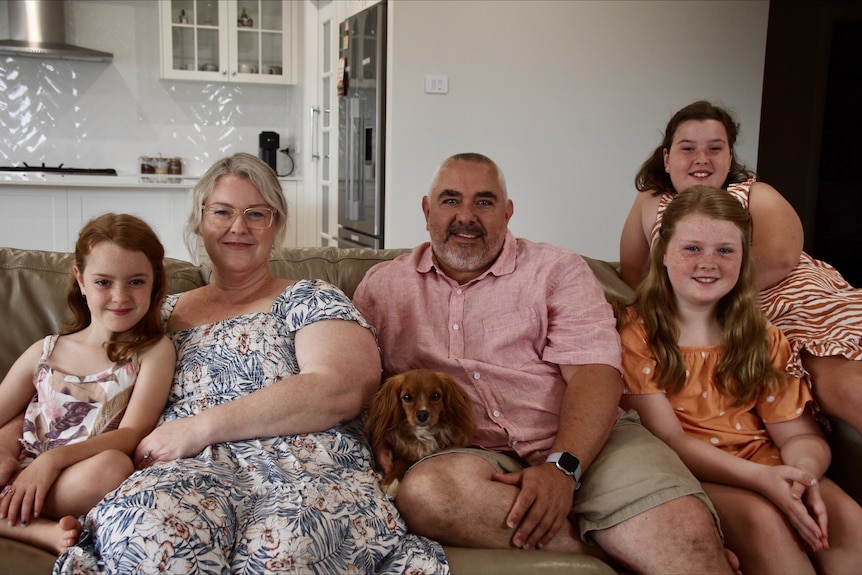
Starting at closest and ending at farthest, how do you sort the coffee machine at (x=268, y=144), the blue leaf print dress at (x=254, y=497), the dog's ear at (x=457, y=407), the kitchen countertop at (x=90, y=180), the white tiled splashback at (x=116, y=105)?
the blue leaf print dress at (x=254, y=497) < the dog's ear at (x=457, y=407) < the kitchen countertop at (x=90, y=180) < the white tiled splashback at (x=116, y=105) < the coffee machine at (x=268, y=144)

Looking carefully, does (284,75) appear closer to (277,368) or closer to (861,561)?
(277,368)

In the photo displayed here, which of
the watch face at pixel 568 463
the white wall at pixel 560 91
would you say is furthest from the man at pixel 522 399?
the white wall at pixel 560 91

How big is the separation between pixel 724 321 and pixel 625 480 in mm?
535

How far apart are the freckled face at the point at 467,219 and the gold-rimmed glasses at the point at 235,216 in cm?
44

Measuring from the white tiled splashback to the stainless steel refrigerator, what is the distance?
4.52 ft

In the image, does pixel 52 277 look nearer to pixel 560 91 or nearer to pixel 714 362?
pixel 714 362

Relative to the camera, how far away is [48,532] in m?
1.44

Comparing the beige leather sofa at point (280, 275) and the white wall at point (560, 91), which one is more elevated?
the white wall at point (560, 91)

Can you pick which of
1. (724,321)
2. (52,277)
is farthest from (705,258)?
(52,277)

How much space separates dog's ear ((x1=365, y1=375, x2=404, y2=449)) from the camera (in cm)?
173

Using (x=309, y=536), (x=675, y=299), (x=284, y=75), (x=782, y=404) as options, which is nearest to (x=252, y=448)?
(x=309, y=536)

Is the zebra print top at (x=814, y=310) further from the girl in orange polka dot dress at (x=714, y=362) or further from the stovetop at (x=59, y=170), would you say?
the stovetop at (x=59, y=170)

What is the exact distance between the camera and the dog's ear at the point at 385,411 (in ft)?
5.68

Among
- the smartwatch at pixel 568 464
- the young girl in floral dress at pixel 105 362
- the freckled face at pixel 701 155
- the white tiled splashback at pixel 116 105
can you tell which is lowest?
the smartwatch at pixel 568 464
